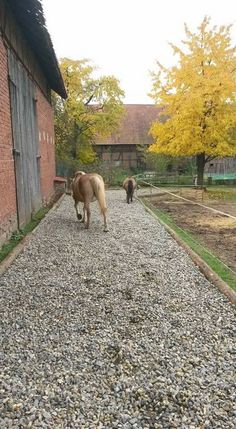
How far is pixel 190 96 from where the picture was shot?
16.6m

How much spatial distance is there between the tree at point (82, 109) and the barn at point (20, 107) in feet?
39.6

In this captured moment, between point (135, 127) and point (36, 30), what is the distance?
88.1ft

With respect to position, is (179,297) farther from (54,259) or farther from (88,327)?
(54,259)

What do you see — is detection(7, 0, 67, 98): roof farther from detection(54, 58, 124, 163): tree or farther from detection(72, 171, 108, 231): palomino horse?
detection(54, 58, 124, 163): tree

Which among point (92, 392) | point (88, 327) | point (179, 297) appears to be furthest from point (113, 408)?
point (179, 297)

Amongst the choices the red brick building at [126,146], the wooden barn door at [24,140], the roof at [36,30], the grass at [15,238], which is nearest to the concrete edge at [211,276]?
the grass at [15,238]

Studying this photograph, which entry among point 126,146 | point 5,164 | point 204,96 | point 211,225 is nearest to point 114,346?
point 5,164

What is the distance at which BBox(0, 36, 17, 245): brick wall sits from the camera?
6.51 meters

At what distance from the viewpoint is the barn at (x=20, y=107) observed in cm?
675

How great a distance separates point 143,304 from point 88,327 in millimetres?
843

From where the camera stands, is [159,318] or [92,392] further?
[159,318]

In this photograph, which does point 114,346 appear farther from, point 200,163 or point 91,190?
point 200,163

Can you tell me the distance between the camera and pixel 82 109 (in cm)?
2412

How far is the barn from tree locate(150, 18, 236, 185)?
7.96 meters
